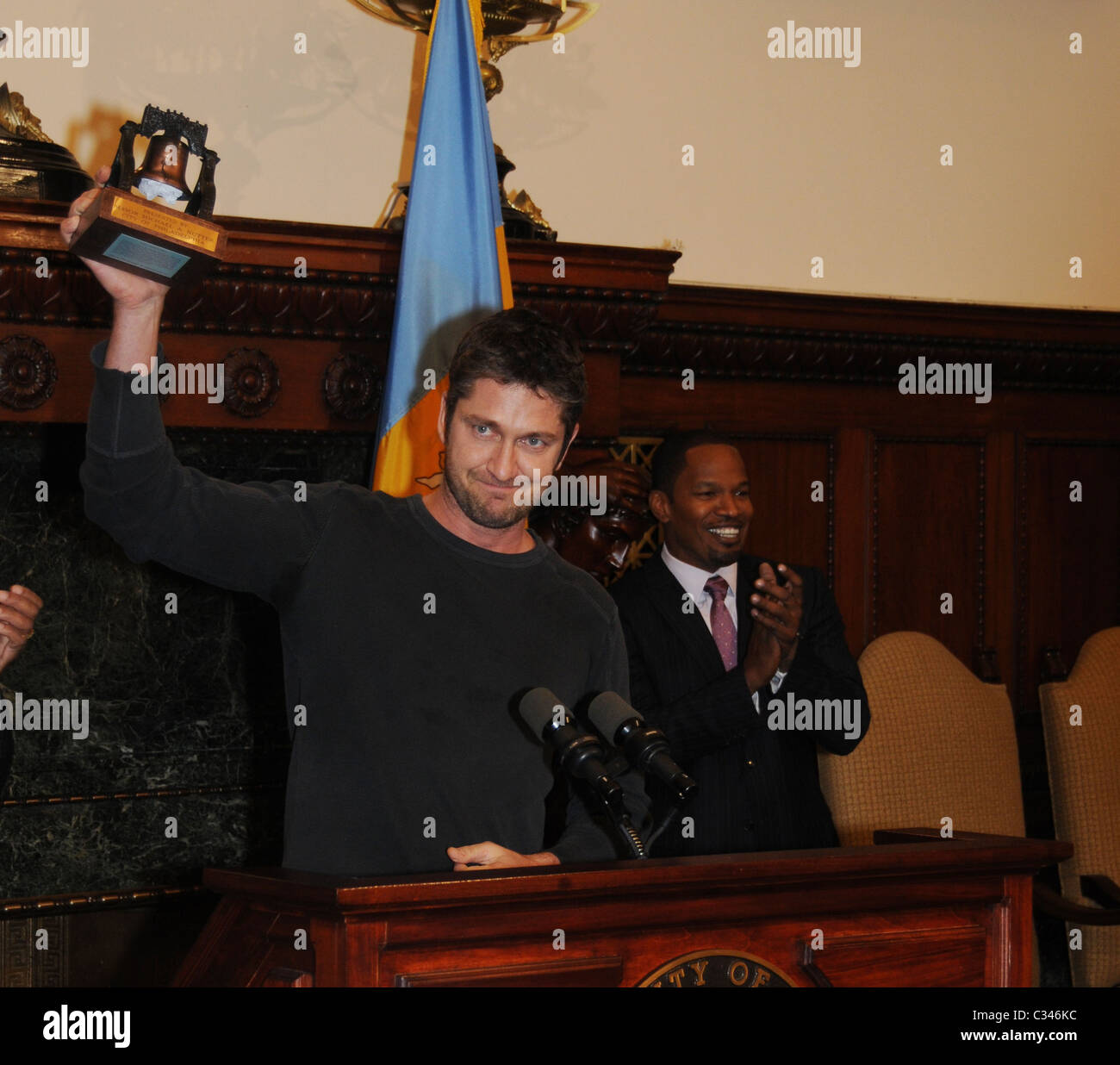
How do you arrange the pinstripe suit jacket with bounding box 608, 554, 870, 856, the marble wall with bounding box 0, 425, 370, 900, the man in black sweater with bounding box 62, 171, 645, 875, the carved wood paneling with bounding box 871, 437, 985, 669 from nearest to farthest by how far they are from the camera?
the man in black sweater with bounding box 62, 171, 645, 875 → the pinstripe suit jacket with bounding box 608, 554, 870, 856 → the marble wall with bounding box 0, 425, 370, 900 → the carved wood paneling with bounding box 871, 437, 985, 669

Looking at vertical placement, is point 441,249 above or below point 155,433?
above

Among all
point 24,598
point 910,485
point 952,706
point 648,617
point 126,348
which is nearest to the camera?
point 126,348

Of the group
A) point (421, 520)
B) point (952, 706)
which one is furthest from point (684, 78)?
point (421, 520)

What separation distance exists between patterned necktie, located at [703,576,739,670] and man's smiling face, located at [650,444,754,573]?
0.13 ft

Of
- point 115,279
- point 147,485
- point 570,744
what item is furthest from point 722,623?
point 115,279

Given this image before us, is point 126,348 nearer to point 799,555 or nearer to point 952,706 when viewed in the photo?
point 952,706

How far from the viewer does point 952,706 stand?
3.79 m

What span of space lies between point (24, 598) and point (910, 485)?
301 centimetres

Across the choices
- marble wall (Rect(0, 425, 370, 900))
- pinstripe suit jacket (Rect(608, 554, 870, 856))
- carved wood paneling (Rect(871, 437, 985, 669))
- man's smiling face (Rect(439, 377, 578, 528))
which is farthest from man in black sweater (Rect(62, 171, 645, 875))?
carved wood paneling (Rect(871, 437, 985, 669))

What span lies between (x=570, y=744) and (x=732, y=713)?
127cm

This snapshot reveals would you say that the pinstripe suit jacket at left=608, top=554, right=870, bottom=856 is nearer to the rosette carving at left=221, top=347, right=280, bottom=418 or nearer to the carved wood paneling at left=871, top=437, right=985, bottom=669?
the rosette carving at left=221, top=347, right=280, bottom=418

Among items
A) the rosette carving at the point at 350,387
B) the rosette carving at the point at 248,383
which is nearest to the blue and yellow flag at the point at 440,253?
the rosette carving at the point at 350,387

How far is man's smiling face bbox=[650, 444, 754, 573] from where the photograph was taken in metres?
3.35

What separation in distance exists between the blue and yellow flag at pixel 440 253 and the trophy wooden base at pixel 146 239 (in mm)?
1332
